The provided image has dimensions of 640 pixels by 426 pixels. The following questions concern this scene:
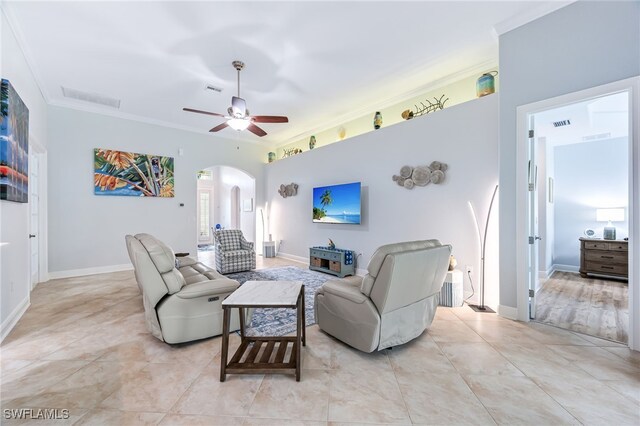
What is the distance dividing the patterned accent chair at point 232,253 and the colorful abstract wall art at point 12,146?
276cm

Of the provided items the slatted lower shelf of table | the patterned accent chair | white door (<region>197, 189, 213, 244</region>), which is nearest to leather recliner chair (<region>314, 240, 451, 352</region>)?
the slatted lower shelf of table

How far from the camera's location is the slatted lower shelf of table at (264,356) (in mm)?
1901

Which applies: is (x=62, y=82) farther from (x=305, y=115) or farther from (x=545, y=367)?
(x=545, y=367)

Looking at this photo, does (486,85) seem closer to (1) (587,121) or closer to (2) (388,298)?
(1) (587,121)

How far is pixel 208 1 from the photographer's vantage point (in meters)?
2.49

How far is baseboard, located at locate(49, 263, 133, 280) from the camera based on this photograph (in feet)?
15.6

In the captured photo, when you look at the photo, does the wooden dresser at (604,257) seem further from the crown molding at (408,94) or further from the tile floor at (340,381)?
the crown molding at (408,94)

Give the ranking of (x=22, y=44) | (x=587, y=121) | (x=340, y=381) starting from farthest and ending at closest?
(x=587, y=121)
(x=22, y=44)
(x=340, y=381)

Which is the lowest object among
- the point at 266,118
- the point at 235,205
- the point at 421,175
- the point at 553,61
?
the point at 235,205

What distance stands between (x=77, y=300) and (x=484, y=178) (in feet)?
18.6

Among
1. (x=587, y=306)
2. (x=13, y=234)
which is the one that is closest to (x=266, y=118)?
(x=13, y=234)

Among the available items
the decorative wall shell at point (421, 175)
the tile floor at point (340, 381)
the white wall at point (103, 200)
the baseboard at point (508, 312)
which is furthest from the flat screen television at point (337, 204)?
the white wall at point (103, 200)

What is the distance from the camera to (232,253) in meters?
5.15

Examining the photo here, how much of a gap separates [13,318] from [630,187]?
613 centimetres
